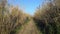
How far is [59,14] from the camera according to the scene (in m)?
12.6

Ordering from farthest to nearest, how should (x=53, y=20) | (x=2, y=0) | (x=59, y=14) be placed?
(x=53, y=20), (x=59, y=14), (x=2, y=0)

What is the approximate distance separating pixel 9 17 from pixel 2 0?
1.66m

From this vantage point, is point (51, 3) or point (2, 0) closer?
point (2, 0)

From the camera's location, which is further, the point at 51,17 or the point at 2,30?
the point at 51,17

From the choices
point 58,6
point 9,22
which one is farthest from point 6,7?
point 58,6

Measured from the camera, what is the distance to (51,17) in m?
14.3

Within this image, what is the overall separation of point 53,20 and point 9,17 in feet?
10.9

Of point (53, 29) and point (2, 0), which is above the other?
point (2, 0)

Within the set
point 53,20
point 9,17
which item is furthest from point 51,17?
point 9,17

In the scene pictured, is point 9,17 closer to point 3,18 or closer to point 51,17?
point 3,18

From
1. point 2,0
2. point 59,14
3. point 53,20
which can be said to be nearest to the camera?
point 2,0

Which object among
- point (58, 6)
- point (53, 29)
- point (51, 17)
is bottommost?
point (53, 29)

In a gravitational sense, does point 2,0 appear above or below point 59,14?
above

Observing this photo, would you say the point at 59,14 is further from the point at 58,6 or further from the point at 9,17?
the point at 9,17
